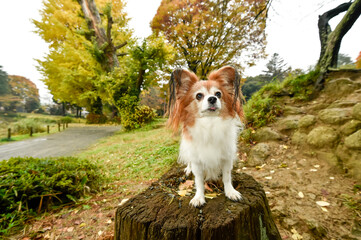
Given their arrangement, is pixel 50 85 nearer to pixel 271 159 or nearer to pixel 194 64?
pixel 194 64

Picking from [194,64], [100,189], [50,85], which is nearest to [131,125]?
[194,64]

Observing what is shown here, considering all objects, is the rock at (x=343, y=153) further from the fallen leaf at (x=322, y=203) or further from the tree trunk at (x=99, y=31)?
the tree trunk at (x=99, y=31)

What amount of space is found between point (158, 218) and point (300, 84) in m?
6.50

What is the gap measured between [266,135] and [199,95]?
3.63m

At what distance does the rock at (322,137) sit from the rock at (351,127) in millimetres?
156

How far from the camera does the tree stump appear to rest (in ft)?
3.79

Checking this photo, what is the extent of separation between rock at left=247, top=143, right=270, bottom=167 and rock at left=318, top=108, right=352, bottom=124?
1467 mm

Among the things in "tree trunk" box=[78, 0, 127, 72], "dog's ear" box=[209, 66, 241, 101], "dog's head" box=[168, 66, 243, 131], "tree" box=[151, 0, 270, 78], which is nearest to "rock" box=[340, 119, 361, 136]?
"dog's head" box=[168, 66, 243, 131]

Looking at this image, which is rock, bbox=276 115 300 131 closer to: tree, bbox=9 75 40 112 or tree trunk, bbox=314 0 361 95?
tree trunk, bbox=314 0 361 95

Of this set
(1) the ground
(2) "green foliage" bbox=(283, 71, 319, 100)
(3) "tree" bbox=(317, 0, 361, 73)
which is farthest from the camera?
(2) "green foliage" bbox=(283, 71, 319, 100)

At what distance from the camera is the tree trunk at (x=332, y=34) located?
4.57 meters

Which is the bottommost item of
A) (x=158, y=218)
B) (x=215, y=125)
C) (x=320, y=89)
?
(x=158, y=218)

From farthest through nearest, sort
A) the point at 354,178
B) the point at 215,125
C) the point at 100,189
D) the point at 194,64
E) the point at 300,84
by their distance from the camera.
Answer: the point at 194,64, the point at 300,84, the point at 100,189, the point at 354,178, the point at 215,125

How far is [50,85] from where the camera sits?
15.0m
